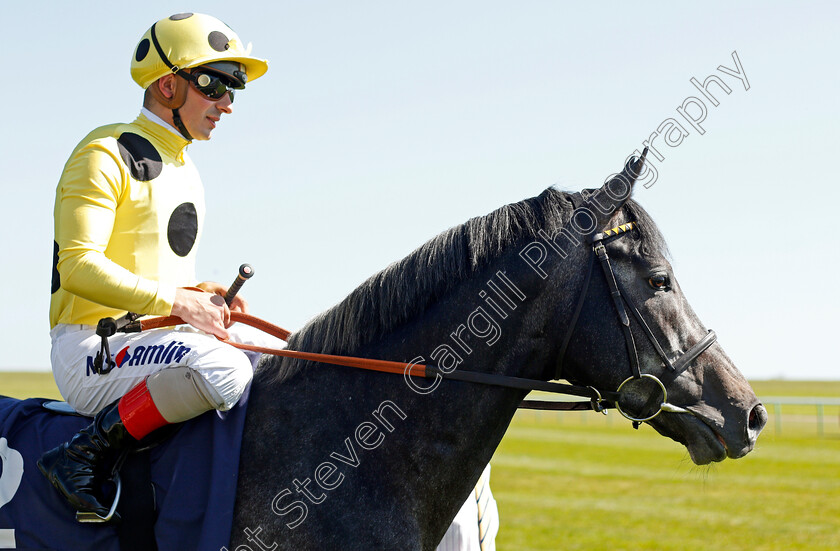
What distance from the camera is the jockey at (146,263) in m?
2.87

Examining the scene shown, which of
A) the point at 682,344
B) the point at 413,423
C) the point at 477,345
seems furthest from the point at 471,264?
the point at 682,344

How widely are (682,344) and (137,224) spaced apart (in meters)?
2.19

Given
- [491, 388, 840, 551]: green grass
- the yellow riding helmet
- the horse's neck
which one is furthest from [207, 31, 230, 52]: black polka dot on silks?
[491, 388, 840, 551]: green grass

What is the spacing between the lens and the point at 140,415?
2.86 meters

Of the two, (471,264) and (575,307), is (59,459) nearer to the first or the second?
(471,264)

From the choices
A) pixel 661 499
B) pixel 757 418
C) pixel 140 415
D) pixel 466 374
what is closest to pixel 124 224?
pixel 140 415

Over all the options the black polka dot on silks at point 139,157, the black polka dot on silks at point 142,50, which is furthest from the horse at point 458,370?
the black polka dot on silks at point 142,50

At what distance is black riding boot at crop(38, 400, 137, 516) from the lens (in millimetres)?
2842

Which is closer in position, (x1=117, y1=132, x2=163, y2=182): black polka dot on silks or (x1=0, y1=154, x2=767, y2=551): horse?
(x1=0, y1=154, x2=767, y2=551): horse

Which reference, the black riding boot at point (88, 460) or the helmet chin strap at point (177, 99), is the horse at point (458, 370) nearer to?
the black riding boot at point (88, 460)

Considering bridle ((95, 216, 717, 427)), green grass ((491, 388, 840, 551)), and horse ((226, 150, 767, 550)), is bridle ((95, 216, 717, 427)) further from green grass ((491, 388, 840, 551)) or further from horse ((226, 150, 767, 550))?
green grass ((491, 388, 840, 551))

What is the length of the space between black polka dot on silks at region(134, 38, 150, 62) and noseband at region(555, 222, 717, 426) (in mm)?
2111

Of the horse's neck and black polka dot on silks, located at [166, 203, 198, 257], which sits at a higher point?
black polka dot on silks, located at [166, 203, 198, 257]

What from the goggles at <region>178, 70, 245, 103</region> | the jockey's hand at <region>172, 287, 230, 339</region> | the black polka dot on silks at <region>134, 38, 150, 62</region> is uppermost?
the black polka dot on silks at <region>134, 38, 150, 62</region>
